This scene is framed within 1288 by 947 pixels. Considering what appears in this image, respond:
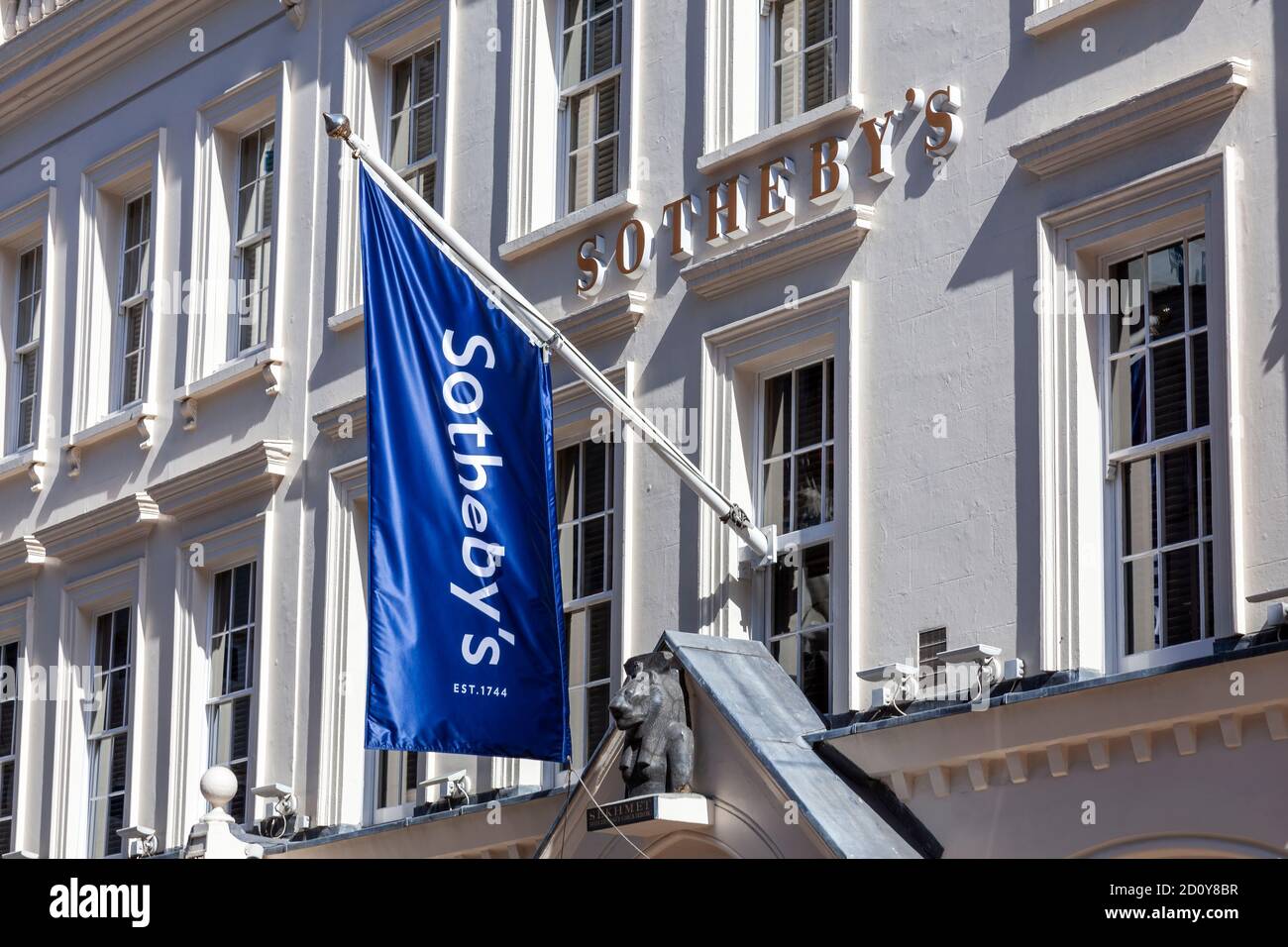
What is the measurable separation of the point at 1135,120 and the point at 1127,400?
153 centimetres

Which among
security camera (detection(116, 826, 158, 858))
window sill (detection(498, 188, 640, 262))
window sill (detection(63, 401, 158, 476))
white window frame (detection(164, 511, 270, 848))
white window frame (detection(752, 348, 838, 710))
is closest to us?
white window frame (detection(752, 348, 838, 710))

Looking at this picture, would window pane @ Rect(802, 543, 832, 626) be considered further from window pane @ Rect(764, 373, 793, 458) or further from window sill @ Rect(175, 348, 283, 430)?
window sill @ Rect(175, 348, 283, 430)

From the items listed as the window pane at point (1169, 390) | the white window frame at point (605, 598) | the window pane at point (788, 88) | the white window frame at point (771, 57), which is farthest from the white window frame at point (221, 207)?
the window pane at point (1169, 390)

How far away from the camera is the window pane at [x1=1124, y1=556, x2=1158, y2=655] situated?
45.6ft

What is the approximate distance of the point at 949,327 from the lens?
50.0 ft

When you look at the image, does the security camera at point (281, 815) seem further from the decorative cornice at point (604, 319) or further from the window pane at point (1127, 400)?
the window pane at point (1127, 400)

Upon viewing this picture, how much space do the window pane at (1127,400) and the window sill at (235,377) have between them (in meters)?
8.63

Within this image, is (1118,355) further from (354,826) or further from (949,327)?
(354,826)

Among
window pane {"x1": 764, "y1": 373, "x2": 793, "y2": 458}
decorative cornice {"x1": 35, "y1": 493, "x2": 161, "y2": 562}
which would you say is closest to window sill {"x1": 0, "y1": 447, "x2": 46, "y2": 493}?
decorative cornice {"x1": 35, "y1": 493, "x2": 161, "y2": 562}

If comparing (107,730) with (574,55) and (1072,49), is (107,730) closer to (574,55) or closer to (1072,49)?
(574,55)

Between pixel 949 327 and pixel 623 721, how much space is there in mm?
2983

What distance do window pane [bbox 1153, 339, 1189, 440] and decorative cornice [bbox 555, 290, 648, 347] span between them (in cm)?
442

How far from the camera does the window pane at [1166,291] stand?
557 inches

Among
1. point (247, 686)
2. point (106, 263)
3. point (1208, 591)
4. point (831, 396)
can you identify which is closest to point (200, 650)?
point (247, 686)
